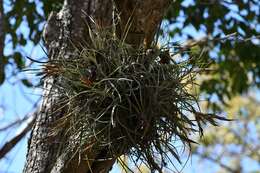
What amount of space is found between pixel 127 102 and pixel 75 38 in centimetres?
49

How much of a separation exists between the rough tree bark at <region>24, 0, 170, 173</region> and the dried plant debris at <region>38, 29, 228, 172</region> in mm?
114

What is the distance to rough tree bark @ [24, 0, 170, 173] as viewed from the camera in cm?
223

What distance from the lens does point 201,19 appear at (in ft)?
15.4

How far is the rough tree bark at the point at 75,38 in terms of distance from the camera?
2.23 metres

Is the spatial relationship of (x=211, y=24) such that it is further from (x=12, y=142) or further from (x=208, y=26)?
(x=12, y=142)

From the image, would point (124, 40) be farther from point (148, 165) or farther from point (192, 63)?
point (148, 165)

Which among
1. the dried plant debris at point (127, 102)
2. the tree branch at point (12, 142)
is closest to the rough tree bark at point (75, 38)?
the dried plant debris at point (127, 102)

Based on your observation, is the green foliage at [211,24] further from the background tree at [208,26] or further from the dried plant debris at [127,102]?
the dried plant debris at [127,102]

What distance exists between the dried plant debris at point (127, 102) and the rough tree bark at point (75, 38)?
Result: 0.37 feet

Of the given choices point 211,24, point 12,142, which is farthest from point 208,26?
point 12,142

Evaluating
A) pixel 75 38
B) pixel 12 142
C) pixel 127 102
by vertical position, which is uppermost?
pixel 12 142

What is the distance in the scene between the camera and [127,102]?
77.9 inches

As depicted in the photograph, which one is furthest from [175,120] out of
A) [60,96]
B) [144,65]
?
[60,96]

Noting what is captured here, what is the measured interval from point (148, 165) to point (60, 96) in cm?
39
